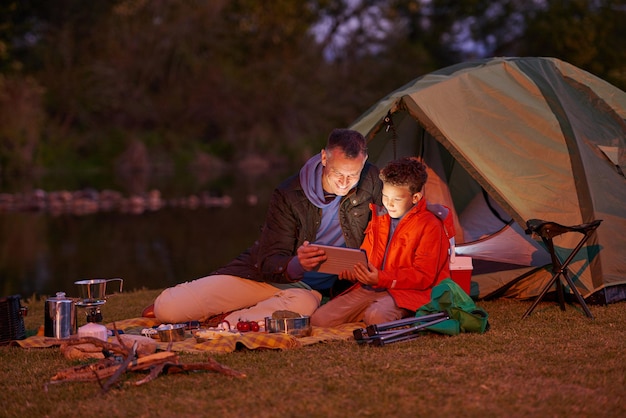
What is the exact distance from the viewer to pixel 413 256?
228 inches

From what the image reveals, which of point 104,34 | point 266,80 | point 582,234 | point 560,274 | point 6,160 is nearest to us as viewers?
point 560,274

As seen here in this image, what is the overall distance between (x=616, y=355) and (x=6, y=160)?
1007 inches

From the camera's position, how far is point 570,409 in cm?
392

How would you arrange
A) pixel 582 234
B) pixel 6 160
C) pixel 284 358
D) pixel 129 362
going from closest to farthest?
pixel 129 362
pixel 284 358
pixel 582 234
pixel 6 160

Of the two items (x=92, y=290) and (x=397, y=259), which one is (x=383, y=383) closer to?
(x=397, y=259)

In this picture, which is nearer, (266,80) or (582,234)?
(582,234)

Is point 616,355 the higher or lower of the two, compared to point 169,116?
lower

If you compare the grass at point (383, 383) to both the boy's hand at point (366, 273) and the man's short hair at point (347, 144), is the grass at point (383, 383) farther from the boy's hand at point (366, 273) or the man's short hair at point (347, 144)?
the man's short hair at point (347, 144)

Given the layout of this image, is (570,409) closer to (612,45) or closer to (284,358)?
(284,358)

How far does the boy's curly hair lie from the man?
192 millimetres

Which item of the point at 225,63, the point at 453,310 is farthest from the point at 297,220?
the point at 225,63

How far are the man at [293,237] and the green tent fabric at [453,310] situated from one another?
0.72 meters

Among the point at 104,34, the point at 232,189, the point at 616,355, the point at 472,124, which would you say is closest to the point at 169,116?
the point at 104,34

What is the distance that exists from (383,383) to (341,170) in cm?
177
